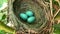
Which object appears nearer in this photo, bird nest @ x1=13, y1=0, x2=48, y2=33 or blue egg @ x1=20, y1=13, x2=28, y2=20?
bird nest @ x1=13, y1=0, x2=48, y2=33

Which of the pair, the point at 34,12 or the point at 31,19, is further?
the point at 34,12

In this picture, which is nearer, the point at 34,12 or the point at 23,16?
the point at 23,16

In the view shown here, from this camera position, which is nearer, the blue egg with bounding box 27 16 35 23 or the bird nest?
the bird nest

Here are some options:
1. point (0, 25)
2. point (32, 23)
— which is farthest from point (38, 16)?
point (0, 25)

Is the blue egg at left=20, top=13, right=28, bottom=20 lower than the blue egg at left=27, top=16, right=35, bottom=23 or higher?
higher

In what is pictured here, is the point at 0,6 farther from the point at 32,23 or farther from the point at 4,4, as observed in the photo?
the point at 32,23

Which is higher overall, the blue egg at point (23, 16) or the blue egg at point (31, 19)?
the blue egg at point (23, 16)

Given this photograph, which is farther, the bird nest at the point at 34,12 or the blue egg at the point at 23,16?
the blue egg at the point at 23,16

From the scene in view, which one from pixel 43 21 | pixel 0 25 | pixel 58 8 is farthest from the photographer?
pixel 43 21
